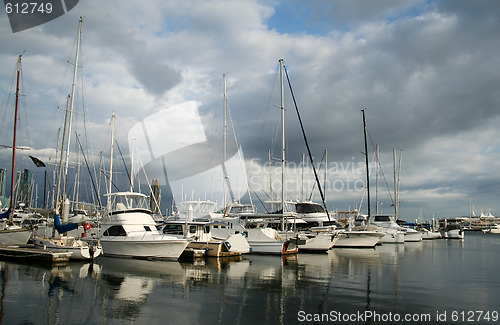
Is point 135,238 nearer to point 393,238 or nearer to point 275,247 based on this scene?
point 275,247

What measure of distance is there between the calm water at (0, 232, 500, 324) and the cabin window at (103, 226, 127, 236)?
3.78 meters

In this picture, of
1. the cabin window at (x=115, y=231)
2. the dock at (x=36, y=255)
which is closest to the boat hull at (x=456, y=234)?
the cabin window at (x=115, y=231)

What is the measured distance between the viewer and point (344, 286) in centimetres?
1670

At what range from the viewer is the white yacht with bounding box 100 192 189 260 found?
2466 cm

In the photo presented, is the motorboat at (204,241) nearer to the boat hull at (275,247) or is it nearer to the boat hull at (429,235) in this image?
the boat hull at (275,247)

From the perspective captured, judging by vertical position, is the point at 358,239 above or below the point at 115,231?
below

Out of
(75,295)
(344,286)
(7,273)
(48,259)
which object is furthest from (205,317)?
(48,259)

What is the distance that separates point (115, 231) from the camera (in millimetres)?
26750

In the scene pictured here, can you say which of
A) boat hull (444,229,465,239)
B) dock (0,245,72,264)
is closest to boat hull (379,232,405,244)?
boat hull (444,229,465,239)

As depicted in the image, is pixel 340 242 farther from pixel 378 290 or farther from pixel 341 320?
pixel 341 320

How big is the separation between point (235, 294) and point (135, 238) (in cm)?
1357

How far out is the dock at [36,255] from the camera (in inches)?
859

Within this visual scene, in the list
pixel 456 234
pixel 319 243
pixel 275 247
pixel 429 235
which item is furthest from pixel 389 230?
pixel 275 247

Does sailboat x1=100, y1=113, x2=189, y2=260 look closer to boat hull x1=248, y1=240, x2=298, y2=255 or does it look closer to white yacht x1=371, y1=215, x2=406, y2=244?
boat hull x1=248, y1=240, x2=298, y2=255
